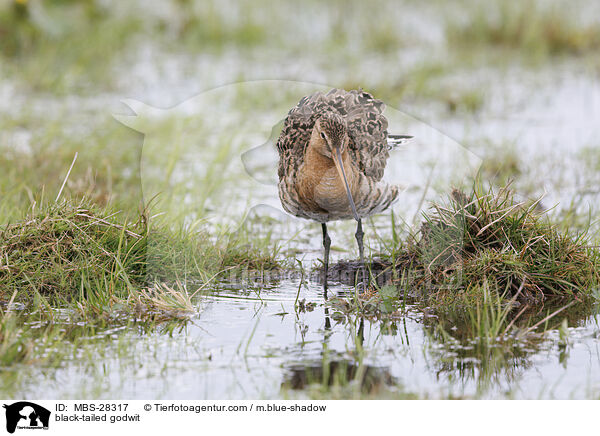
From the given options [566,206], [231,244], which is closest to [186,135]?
[231,244]

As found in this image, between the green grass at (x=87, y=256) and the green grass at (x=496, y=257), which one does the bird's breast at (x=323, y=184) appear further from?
the green grass at (x=87, y=256)

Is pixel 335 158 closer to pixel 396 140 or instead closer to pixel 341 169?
pixel 341 169

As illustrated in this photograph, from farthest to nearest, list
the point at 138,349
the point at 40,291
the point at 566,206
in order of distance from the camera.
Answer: the point at 566,206 < the point at 40,291 < the point at 138,349

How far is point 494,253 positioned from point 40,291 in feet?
8.72

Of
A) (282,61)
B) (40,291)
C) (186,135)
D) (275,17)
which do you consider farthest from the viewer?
(275,17)

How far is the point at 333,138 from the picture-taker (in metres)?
5.12

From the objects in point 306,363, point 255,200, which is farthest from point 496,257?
point 255,200

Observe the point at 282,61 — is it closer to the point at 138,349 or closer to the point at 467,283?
the point at 467,283

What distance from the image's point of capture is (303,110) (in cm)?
548

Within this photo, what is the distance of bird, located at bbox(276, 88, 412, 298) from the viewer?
5230mm
